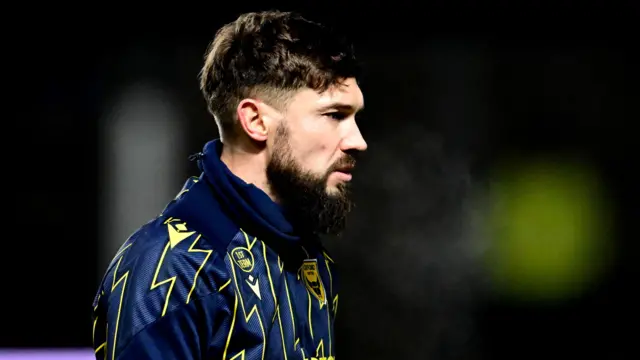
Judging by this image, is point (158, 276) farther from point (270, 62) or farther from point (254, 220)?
point (270, 62)

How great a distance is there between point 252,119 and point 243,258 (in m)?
0.26

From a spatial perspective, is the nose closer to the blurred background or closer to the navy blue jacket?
the navy blue jacket

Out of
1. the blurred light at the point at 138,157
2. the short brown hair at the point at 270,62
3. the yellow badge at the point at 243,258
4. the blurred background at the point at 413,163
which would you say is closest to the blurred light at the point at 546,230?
the blurred background at the point at 413,163

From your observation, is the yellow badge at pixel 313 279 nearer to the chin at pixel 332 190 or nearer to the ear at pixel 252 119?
the chin at pixel 332 190

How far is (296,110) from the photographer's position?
57.7 inches

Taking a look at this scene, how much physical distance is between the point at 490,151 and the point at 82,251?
1.80 metres

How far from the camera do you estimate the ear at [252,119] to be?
148 cm

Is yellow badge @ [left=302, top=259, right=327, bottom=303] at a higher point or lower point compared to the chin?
lower

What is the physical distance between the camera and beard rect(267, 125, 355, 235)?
147 centimetres

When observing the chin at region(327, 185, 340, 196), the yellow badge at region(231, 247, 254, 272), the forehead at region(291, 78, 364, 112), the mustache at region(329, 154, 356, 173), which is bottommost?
the yellow badge at region(231, 247, 254, 272)

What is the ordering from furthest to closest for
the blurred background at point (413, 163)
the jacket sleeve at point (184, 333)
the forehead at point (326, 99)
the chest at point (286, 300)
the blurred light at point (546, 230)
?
the blurred light at point (546, 230)
the blurred background at point (413, 163)
the forehead at point (326, 99)
the chest at point (286, 300)
the jacket sleeve at point (184, 333)

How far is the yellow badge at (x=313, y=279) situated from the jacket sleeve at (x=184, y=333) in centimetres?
29

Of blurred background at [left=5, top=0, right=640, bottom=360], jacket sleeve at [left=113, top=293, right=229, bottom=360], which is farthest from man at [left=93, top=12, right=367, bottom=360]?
blurred background at [left=5, top=0, right=640, bottom=360]

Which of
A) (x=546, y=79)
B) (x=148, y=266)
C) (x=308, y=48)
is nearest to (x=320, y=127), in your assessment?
(x=308, y=48)
